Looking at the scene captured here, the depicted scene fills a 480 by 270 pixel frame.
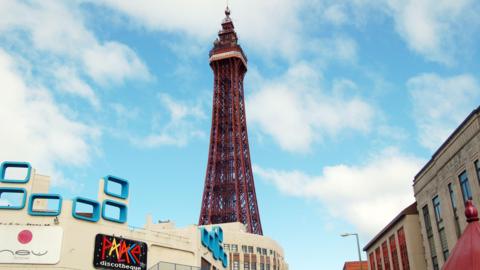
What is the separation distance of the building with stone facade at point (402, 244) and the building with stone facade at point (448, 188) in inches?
97.7

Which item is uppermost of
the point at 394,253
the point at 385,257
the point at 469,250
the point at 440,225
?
the point at 385,257

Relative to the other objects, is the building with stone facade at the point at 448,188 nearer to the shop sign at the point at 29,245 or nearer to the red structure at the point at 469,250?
the red structure at the point at 469,250

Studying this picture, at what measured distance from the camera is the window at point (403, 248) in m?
46.5

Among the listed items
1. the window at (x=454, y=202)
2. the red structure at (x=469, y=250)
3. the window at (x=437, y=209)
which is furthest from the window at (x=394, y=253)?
the red structure at (x=469, y=250)

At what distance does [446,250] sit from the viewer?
36406 mm

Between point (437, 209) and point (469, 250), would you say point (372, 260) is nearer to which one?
point (437, 209)

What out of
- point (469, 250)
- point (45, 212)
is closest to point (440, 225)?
point (45, 212)

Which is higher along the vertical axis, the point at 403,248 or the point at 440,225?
the point at 403,248

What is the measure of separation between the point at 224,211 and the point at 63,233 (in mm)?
63978

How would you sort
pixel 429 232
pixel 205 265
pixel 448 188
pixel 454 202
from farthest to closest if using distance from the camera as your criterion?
pixel 205 265
pixel 429 232
pixel 448 188
pixel 454 202

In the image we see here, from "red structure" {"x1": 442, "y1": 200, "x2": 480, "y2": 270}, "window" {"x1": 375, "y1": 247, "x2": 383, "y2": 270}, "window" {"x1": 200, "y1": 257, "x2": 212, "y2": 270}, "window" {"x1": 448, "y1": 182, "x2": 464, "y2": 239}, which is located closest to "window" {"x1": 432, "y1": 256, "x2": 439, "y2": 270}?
"window" {"x1": 448, "y1": 182, "x2": 464, "y2": 239}

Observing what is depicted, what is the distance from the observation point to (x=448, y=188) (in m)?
35.3

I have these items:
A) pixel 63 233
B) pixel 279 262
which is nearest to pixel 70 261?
pixel 63 233

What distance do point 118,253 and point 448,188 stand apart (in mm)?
23978
